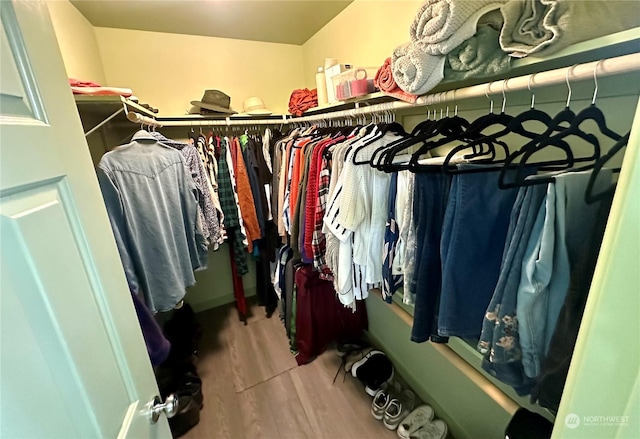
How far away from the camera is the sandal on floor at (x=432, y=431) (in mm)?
1384

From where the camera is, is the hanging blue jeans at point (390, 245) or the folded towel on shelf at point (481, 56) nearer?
the folded towel on shelf at point (481, 56)

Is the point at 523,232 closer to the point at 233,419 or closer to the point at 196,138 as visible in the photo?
the point at 233,419

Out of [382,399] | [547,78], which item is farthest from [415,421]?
[547,78]

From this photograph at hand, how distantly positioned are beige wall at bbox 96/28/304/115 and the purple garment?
173 centimetres

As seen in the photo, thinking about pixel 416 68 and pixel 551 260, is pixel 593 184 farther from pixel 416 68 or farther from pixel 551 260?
pixel 416 68

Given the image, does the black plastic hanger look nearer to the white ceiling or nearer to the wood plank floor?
the wood plank floor

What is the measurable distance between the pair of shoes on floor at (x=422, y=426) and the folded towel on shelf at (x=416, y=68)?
1.61m

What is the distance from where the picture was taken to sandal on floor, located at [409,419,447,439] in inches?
54.5

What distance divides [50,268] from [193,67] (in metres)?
2.17

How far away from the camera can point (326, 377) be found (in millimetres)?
1794

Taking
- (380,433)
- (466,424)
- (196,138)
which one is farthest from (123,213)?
(466,424)

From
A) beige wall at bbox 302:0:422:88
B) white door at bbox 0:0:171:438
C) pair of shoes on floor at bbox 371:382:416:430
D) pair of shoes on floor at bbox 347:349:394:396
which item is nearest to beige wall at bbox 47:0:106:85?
white door at bbox 0:0:171:438

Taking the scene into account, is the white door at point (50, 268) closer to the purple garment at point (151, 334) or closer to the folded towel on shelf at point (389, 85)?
the purple garment at point (151, 334)

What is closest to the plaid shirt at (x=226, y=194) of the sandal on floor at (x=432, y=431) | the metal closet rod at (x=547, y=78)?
the metal closet rod at (x=547, y=78)
